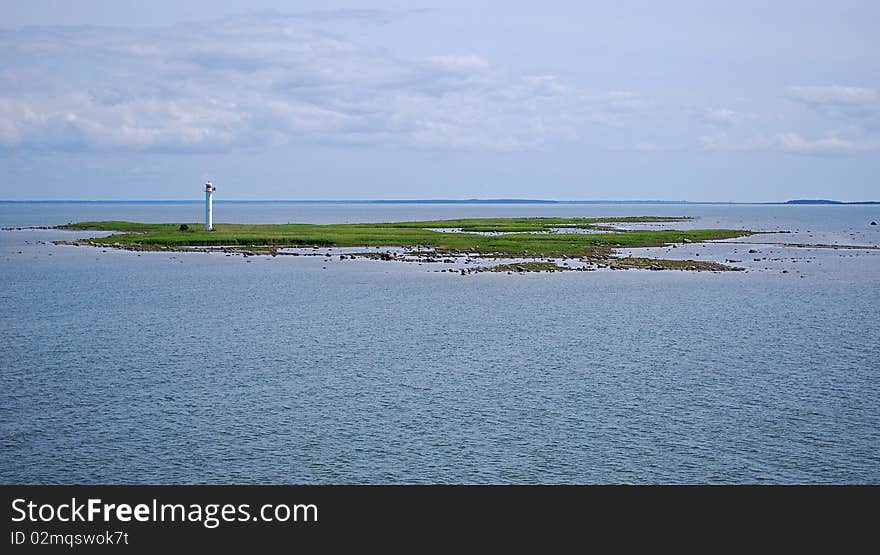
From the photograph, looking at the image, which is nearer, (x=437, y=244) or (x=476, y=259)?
(x=476, y=259)

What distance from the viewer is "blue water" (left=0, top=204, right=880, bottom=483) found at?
2912cm

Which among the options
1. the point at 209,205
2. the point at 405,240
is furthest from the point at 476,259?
the point at 209,205

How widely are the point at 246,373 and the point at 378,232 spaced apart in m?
101

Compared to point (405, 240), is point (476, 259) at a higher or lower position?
lower

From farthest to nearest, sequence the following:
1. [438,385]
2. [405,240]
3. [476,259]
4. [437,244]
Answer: [405,240] → [437,244] → [476,259] → [438,385]

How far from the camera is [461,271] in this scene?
284 ft

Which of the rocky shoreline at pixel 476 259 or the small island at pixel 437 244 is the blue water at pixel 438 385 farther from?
the small island at pixel 437 244

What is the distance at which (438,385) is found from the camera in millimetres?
38938

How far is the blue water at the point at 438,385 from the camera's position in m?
29.1

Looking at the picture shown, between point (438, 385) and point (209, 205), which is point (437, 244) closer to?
point (209, 205)

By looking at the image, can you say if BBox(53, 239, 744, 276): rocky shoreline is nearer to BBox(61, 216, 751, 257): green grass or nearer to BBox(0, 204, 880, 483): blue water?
BBox(61, 216, 751, 257): green grass

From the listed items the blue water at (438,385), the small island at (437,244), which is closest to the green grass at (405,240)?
the small island at (437,244)

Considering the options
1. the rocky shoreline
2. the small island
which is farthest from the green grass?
the rocky shoreline
